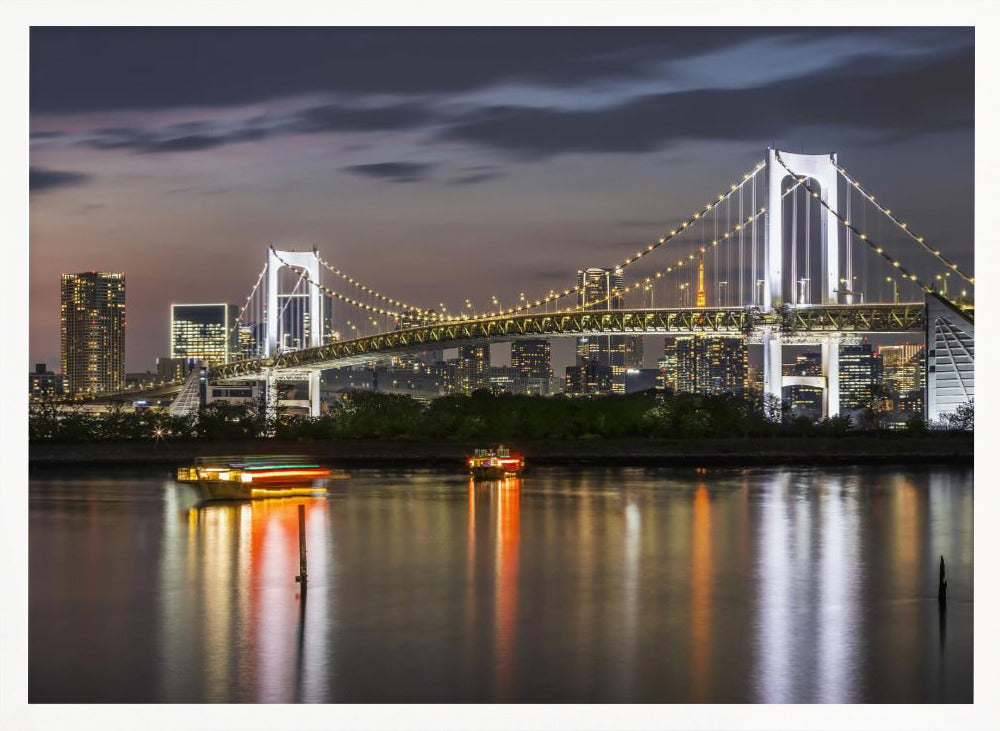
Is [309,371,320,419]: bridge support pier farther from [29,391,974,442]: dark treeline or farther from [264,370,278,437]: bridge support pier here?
[29,391,974,442]: dark treeline

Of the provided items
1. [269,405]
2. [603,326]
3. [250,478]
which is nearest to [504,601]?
[250,478]

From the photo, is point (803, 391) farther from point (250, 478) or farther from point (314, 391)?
point (250, 478)

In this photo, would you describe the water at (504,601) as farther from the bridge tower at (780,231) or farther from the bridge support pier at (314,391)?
the bridge support pier at (314,391)

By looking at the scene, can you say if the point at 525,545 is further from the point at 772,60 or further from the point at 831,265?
the point at 831,265

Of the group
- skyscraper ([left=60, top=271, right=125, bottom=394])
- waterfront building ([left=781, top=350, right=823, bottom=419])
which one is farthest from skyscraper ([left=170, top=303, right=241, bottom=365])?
waterfront building ([left=781, top=350, right=823, bottom=419])

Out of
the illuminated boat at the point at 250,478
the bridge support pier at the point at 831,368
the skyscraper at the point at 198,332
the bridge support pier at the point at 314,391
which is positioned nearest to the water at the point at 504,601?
the illuminated boat at the point at 250,478
